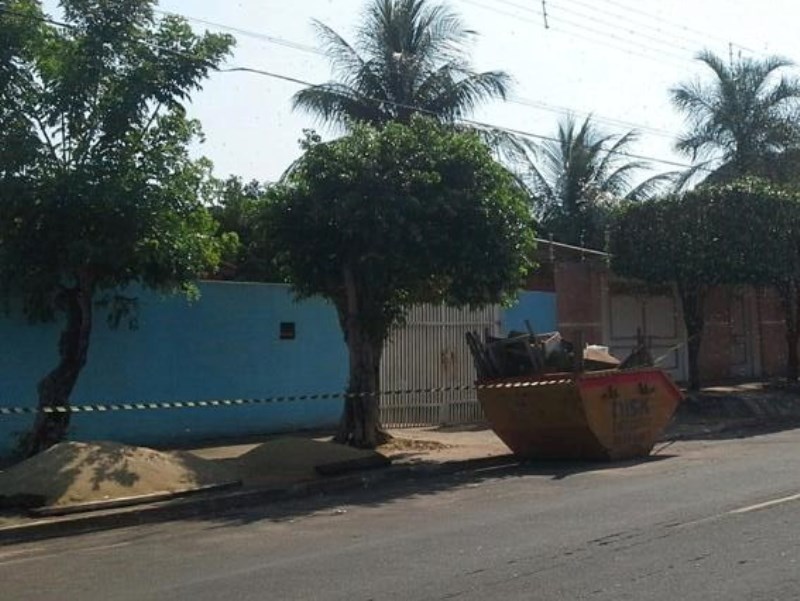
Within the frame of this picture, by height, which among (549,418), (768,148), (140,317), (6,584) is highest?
(768,148)

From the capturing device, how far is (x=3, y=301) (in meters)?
14.7

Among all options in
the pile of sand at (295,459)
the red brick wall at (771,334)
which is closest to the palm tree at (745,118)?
the red brick wall at (771,334)

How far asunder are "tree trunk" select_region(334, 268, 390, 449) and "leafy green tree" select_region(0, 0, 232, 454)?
2.75 meters

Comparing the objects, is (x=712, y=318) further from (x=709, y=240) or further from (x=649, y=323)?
(x=709, y=240)

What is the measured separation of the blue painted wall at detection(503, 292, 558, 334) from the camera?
2296 cm

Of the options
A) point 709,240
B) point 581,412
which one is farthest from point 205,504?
point 709,240

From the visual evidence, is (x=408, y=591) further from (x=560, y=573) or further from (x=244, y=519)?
(x=244, y=519)

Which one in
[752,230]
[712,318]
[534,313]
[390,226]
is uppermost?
[752,230]

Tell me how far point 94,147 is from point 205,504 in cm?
481

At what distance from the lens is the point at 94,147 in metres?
14.3

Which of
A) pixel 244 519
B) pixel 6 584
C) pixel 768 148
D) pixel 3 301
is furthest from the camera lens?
pixel 768 148

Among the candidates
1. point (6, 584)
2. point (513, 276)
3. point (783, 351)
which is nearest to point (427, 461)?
point (513, 276)

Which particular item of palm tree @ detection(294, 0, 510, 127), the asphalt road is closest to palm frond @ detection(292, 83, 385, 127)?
palm tree @ detection(294, 0, 510, 127)

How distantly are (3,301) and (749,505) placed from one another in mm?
9417
